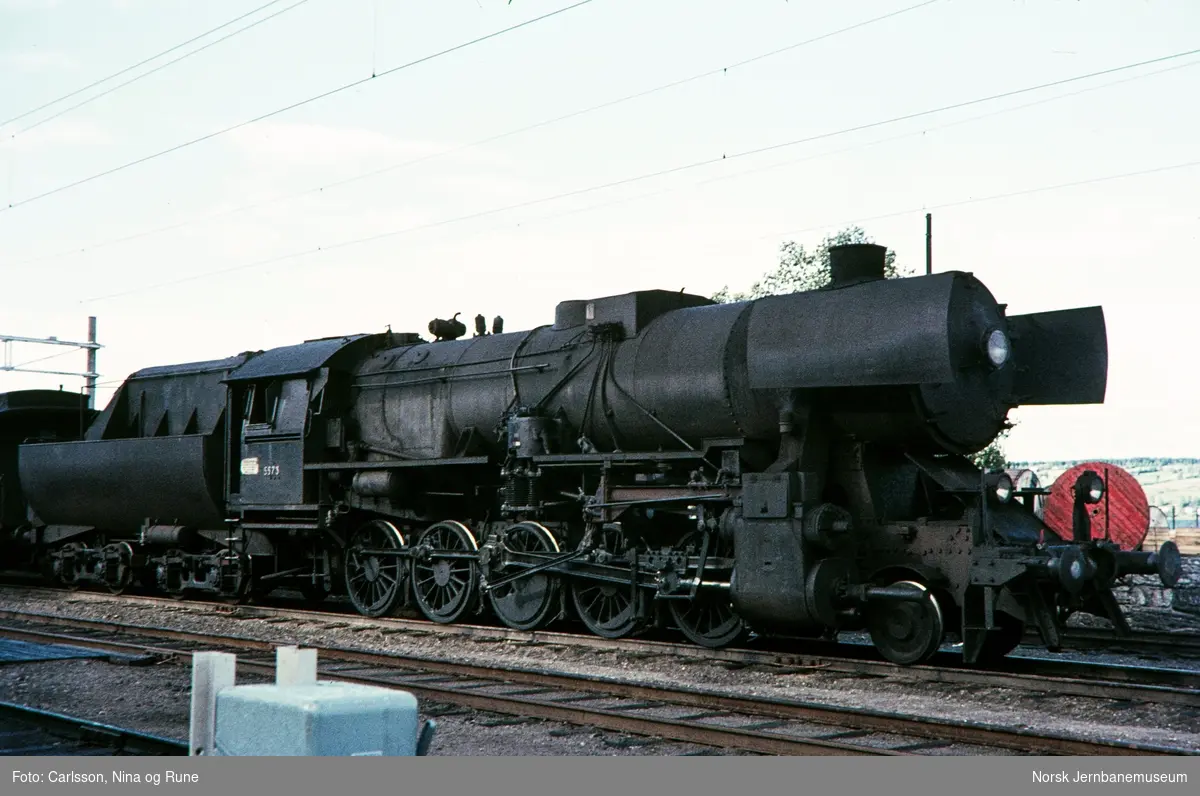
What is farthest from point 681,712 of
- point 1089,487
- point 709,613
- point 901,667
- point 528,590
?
point 528,590

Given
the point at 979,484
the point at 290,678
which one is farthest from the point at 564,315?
the point at 290,678

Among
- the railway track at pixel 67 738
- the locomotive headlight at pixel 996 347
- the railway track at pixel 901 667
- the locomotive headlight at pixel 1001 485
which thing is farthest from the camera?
the locomotive headlight at pixel 1001 485

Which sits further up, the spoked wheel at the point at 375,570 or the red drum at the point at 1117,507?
the red drum at the point at 1117,507

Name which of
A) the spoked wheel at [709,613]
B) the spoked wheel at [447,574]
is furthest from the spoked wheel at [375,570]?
the spoked wheel at [709,613]

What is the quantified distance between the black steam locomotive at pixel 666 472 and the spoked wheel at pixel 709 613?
0.03 m

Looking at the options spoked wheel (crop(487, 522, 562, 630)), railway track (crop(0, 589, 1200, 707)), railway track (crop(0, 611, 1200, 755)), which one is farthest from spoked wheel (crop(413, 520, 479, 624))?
railway track (crop(0, 611, 1200, 755))

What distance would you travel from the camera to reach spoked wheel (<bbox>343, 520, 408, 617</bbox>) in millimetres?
14656

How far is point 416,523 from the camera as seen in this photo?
14875mm

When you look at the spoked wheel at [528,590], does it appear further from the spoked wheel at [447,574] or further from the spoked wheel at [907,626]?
the spoked wheel at [907,626]

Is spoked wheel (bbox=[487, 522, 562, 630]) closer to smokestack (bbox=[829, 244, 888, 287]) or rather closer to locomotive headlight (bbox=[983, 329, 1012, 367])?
smokestack (bbox=[829, 244, 888, 287])

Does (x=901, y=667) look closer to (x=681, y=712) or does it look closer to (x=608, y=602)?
(x=681, y=712)

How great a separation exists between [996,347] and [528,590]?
5592 mm

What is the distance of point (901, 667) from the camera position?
9750 millimetres

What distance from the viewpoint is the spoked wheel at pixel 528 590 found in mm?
12805
